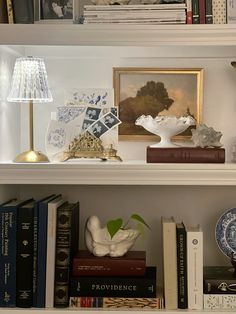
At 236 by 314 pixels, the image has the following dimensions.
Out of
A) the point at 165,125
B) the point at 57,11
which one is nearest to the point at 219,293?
the point at 165,125

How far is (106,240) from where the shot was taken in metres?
1.85

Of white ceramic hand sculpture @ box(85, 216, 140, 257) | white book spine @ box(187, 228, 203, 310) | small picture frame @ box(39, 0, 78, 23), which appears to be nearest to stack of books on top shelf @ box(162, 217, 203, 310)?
white book spine @ box(187, 228, 203, 310)

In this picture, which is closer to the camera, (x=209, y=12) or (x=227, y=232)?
(x=209, y=12)

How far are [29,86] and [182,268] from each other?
2.31 feet

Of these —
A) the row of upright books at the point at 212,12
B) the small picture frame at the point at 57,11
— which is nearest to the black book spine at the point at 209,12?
the row of upright books at the point at 212,12

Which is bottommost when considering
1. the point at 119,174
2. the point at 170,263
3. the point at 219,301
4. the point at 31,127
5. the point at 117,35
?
the point at 219,301

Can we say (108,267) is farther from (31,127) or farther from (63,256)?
(31,127)

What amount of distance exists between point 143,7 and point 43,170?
1.79 ft

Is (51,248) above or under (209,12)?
under

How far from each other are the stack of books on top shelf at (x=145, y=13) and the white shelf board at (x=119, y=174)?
1.34ft

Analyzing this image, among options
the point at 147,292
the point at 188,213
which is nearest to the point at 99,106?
the point at 188,213

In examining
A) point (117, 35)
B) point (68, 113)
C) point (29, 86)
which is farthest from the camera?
point (68, 113)

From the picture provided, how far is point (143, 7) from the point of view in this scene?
178 cm

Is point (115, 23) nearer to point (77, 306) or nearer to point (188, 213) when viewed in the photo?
point (188, 213)
